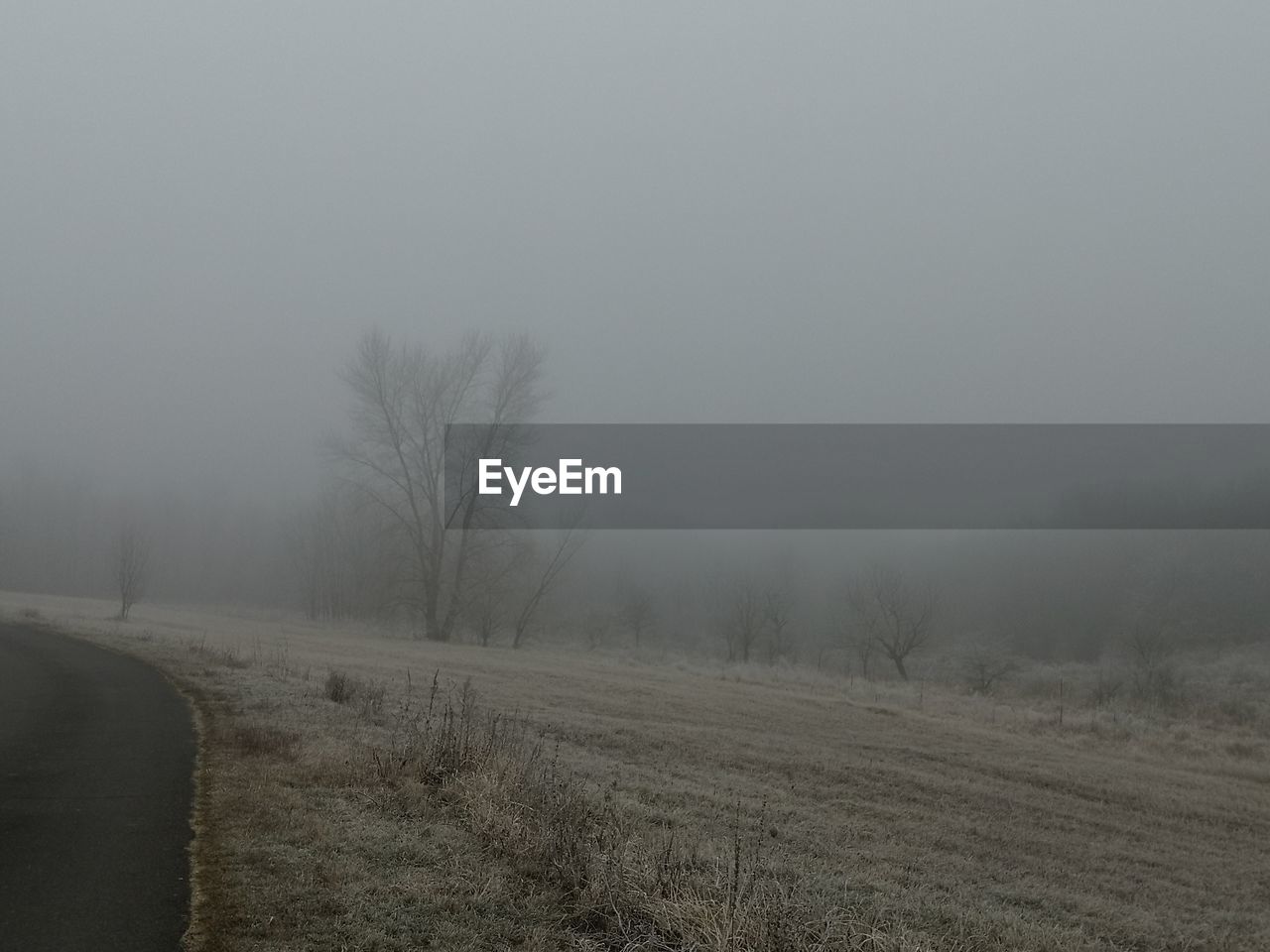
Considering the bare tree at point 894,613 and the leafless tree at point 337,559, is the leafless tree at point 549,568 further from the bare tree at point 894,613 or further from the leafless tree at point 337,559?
the bare tree at point 894,613

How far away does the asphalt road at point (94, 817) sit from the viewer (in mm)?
5281

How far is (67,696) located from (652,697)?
46.2 ft

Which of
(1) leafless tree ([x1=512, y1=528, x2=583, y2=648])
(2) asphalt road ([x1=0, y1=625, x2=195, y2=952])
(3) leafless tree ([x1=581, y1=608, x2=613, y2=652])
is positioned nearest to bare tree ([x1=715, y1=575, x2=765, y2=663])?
(3) leafless tree ([x1=581, y1=608, x2=613, y2=652])

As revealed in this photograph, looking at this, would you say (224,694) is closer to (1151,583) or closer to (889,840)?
(889,840)

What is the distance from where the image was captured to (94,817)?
7617 mm

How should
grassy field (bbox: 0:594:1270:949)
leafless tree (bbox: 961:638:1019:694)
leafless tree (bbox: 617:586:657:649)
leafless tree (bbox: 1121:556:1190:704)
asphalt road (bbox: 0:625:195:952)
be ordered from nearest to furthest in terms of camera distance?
1. asphalt road (bbox: 0:625:195:952)
2. grassy field (bbox: 0:594:1270:949)
3. leafless tree (bbox: 1121:556:1190:704)
4. leafless tree (bbox: 961:638:1019:694)
5. leafless tree (bbox: 617:586:657:649)

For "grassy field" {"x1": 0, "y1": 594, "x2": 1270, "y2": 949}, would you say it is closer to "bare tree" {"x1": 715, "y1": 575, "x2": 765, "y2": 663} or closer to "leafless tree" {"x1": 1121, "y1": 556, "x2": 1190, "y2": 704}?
"leafless tree" {"x1": 1121, "y1": 556, "x2": 1190, "y2": 704}

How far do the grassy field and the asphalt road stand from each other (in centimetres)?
32

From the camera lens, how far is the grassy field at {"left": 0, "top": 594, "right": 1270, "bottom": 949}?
589cm

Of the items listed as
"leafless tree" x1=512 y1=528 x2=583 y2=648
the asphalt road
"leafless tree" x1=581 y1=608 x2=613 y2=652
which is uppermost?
"leafless tree" x1=512 y1=528 x2=583 y2=648

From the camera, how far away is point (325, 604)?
→ 7425cm

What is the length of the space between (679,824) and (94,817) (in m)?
6.09

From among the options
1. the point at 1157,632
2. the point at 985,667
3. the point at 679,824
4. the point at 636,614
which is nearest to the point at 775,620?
the point at 636,614

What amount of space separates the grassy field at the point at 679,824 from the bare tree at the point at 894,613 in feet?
107
